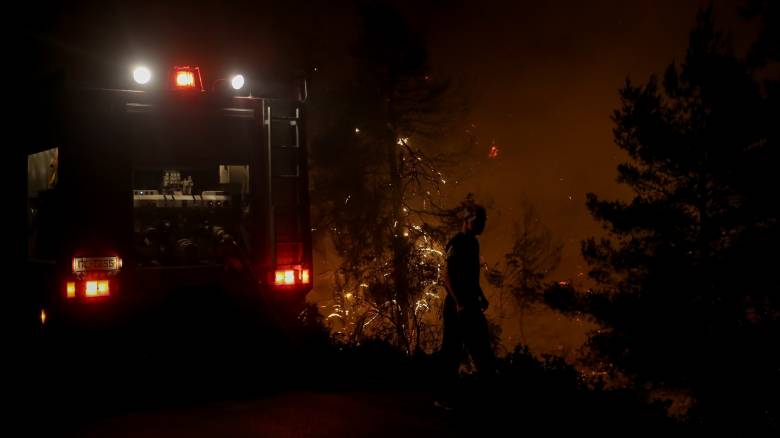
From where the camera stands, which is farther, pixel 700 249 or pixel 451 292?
pixel 700 249

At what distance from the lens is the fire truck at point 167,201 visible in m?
6.95

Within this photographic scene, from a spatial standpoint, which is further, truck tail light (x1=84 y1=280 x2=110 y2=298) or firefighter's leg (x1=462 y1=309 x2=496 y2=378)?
truck tail light (x1=84 y1=280 x2=110 y2=298)

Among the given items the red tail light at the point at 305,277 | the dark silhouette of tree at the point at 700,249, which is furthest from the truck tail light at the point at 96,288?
the dark silhouette of tree at the point at 700,249

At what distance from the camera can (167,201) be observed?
8.09 metres

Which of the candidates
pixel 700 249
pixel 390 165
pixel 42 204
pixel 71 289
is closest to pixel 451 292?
pixel 71 289

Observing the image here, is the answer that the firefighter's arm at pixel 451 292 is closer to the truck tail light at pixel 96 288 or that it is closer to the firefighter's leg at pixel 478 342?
the firefighter's leg at pixel 478 342

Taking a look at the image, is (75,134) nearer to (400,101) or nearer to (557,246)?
(400,101)

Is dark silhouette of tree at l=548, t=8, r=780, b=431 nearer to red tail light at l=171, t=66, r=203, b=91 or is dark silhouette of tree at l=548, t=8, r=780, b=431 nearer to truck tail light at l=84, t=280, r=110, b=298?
red tail light at l=171, t=66, r=203, b=91

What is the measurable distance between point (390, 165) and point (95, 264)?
15106mm

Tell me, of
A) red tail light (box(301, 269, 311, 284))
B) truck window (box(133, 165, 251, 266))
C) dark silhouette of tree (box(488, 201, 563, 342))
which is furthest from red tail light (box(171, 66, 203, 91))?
dark silhouette of tree (box(488, 201, 563, 342))

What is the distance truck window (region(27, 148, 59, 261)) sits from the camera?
759 cm

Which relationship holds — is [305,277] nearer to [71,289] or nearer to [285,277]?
[285,277]

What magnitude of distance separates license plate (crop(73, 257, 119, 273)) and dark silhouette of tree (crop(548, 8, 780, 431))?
13653 mm

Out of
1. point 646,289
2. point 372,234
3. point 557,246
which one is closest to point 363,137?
point 372,234
